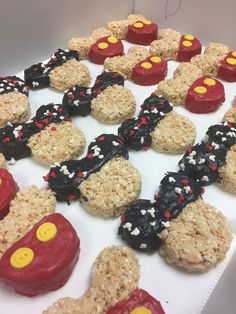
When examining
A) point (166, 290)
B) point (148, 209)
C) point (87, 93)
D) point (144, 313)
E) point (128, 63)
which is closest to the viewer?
point (144, 313)

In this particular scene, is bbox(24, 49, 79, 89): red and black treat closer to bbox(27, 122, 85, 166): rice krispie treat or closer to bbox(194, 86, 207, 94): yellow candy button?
bbox(27, 122, 85, 166): rice krispie treat

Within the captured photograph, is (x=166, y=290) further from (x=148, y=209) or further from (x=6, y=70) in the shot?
(x=6, y=70)

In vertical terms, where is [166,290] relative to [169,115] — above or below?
below

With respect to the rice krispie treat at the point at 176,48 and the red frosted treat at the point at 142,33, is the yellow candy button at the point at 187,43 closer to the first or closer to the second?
the rice krispie treat at the point at 176,48

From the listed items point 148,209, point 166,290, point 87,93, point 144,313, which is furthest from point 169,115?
point 144,313

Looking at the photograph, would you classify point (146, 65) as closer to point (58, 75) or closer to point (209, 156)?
point (58, 75)

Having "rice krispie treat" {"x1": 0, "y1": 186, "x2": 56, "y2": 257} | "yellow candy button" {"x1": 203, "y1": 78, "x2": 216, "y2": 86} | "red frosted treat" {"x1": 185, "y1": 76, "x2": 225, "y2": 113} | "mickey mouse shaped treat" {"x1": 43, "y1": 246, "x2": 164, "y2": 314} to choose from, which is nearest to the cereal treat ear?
"mickey mouse shaped treat" {"x1": 43, "y1": 246, "x2": 164, "y2": 314}

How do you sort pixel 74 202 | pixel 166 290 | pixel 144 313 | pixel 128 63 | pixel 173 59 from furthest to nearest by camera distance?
pixel 173 59, pixel 128 63, pixel 74 202, pixel 166 290, pixel 144 313

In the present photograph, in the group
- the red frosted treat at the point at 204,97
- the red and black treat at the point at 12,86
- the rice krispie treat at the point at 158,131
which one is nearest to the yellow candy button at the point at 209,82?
the red frosted treat at the point at 204,97
